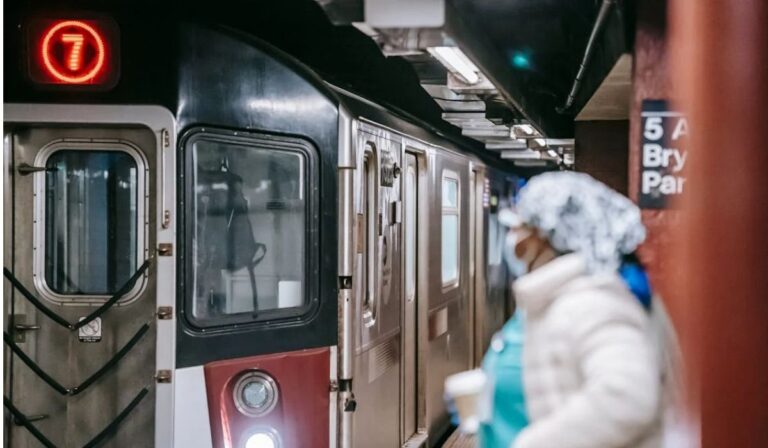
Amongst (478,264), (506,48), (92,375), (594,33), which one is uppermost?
(506,48)

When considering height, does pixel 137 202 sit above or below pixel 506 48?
below

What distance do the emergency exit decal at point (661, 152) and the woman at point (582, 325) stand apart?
1157 millimetres

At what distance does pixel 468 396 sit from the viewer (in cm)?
309

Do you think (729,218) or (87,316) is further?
(87,316)

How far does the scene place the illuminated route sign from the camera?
4070mm

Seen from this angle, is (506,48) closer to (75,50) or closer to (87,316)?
(75,50)

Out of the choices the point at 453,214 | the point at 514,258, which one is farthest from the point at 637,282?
the point at 453,214

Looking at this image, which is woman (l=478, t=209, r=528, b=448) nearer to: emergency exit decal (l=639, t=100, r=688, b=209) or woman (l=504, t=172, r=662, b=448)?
woman (l=504, t=172, r=662, b=448)

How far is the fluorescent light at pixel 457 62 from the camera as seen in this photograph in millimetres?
4406

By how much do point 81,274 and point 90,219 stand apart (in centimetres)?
22

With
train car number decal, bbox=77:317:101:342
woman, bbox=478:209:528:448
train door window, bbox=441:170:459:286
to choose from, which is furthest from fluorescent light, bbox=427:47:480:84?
train door window, bbox=441:170:459:286

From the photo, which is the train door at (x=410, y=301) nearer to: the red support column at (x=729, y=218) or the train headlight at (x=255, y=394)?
the train headlight at (x=255, y=394)

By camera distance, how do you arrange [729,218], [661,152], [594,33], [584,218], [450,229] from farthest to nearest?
[450,229] → [594,33] → [661,152] → [729,218] → [584,218]

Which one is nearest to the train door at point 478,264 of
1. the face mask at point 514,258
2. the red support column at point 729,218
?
the red support column at point 729,218
